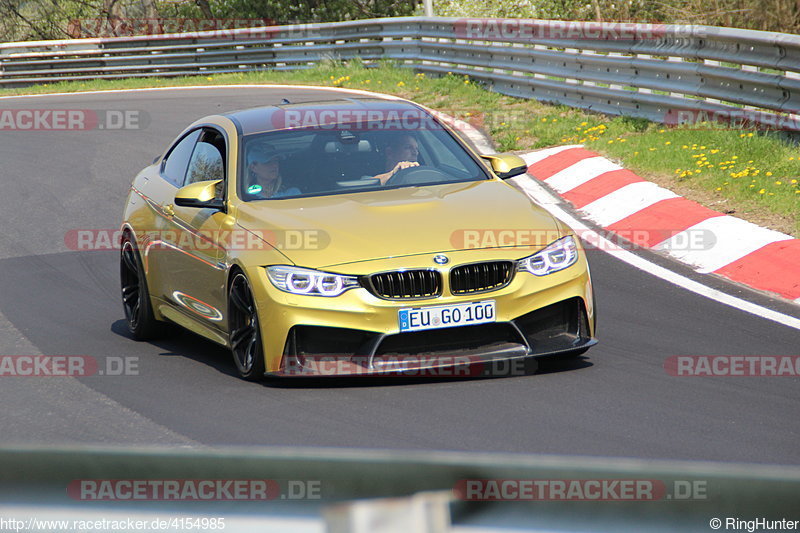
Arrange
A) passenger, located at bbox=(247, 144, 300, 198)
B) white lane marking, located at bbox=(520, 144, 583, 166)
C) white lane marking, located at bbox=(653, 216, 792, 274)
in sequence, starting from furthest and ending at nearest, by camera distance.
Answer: white lane marking, located at bbox=(520, 144, 583, 166), white lane marking, located at bbox=(653, 216, 792, 274), passenger, located at bbox=(247, 144, 300, 198)

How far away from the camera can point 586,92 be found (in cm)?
1509

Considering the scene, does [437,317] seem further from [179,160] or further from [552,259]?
[179,160]

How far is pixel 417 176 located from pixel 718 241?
115 inches

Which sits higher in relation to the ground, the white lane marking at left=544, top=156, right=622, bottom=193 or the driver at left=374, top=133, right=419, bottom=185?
the driver at left=374, top=133, right=419, bottom=185

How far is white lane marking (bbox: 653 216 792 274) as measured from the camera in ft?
27.9

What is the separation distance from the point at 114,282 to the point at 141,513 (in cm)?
799

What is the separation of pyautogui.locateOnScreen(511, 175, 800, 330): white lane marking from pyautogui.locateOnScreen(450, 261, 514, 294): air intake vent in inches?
81.0

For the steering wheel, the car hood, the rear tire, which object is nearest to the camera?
the car hood

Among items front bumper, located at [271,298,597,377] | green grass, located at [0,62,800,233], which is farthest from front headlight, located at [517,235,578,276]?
green grass, located at [0,62,800,233]

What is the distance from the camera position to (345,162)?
718 cm

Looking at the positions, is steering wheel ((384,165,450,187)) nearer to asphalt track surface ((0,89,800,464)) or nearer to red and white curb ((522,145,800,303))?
asphalt track surface ((0,89,800,464))

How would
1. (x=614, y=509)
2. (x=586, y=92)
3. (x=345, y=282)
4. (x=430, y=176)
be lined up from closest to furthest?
(x=614, y=509)
(x=345, y=282)
(x=430, y=176)
(x=586, y=92)

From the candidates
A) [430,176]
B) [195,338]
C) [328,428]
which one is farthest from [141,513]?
[195,338]

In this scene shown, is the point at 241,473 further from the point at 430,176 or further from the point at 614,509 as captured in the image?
the point at 430,176
